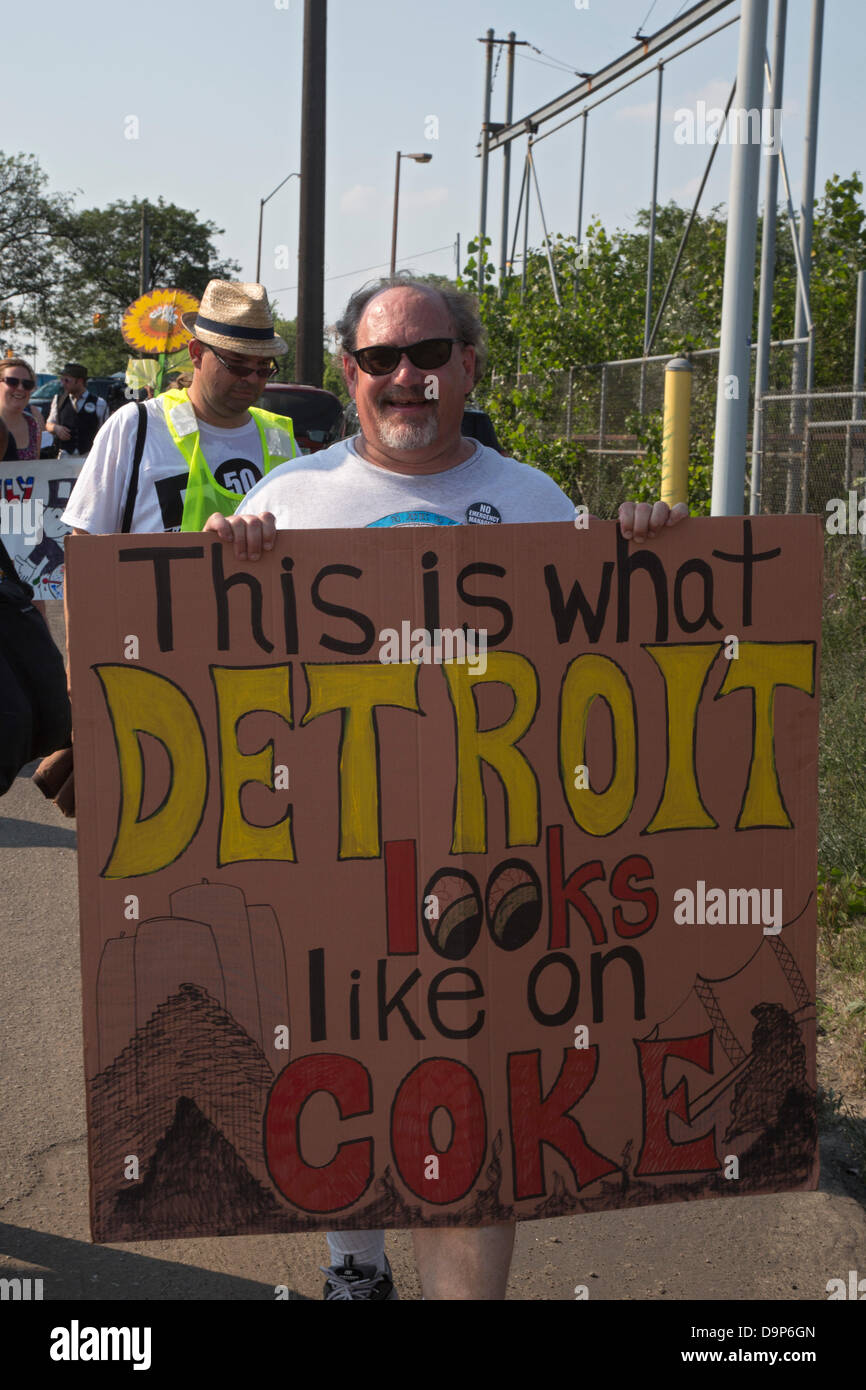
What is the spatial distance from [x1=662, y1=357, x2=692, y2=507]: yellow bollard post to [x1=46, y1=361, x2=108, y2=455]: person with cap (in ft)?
30.2

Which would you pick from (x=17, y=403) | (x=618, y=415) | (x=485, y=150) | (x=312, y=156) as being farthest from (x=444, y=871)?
(x=485, y=150)

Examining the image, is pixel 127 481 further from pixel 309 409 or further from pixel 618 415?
pixel 618 415

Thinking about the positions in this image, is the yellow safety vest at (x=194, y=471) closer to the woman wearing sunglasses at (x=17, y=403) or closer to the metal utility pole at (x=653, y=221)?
the woman wearing sunglasses at (x=17, y=403)

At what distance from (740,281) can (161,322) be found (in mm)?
2910

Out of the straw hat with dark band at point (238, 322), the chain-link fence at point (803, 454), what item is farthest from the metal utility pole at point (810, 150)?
the straw hat with dark band at point (238, 322)

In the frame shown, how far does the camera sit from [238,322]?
13.9ft

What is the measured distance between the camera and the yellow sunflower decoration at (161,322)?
7.31m

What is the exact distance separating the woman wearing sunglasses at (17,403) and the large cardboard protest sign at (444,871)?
694cm

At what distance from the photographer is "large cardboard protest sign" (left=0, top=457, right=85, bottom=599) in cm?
855

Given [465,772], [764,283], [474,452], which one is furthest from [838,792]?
[764,283]

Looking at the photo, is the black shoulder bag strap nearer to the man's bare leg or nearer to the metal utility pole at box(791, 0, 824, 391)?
the man's bare leg

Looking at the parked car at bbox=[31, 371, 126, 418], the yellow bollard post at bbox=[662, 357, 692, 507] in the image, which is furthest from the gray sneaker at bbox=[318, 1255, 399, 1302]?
the parked car at bbox=[31, 371, 126, 418]
